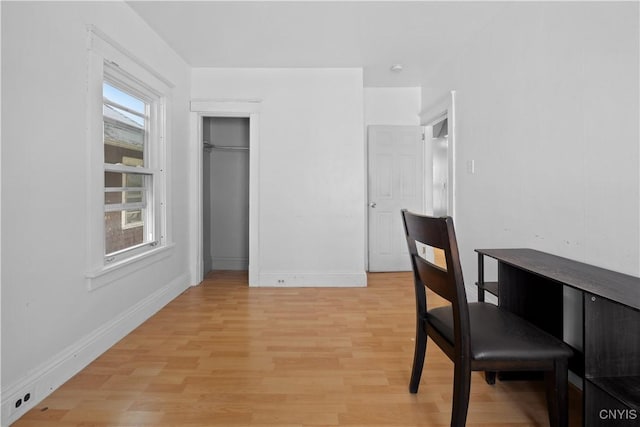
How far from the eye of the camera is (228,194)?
16.2 ft

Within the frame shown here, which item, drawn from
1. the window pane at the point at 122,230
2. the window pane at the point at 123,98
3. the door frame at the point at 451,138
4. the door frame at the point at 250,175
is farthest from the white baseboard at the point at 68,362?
the door frame at the point at 451,138

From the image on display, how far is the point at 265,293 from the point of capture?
3.75 m

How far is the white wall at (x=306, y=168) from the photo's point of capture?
4043mm

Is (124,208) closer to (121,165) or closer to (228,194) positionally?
(121,165)

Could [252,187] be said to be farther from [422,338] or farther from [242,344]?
[422,338]

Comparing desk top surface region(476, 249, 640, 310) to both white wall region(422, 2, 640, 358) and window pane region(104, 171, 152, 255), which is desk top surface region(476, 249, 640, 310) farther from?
window pane region(104, 171, 152, 255)

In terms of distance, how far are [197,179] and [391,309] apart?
2623 mm

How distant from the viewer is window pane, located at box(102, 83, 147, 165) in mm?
2529

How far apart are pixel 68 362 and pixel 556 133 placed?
3245 millimetres

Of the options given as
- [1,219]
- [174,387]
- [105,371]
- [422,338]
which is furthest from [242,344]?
[1,219]

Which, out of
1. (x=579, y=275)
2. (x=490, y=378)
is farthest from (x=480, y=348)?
(x=490, y=378)

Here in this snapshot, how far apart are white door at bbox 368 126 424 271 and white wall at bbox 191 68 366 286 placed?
76 centimetres

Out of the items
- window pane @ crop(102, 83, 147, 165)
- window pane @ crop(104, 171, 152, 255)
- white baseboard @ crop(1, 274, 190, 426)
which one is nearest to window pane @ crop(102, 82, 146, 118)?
window pane @ crop(102, 83, 147, 165)

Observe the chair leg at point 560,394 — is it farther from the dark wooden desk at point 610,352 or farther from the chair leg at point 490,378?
the chair leg at point 490,378
